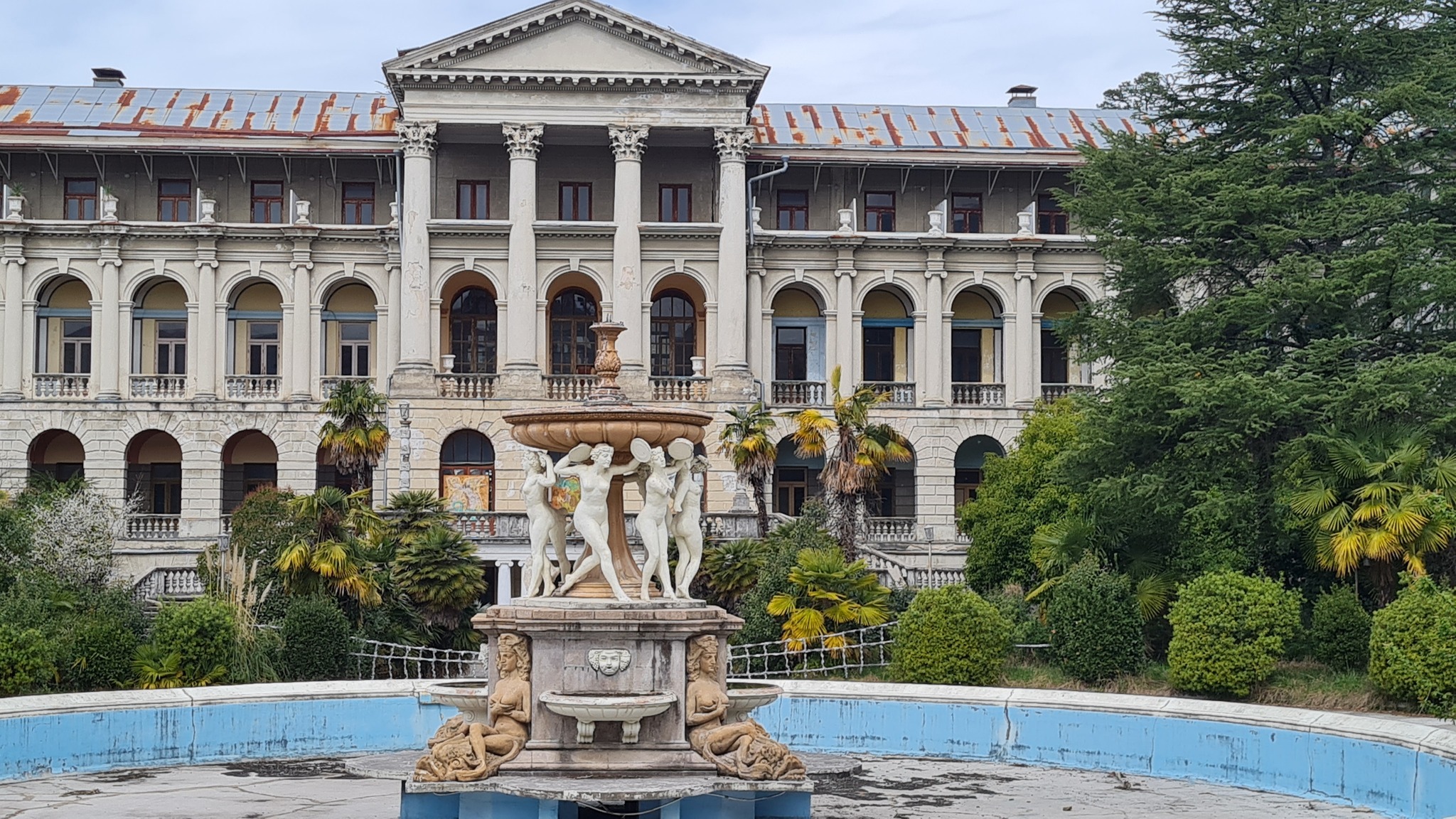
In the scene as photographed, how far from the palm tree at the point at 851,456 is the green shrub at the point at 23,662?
16.0 m

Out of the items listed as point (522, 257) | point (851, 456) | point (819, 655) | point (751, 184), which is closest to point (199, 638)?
point (819, 655)

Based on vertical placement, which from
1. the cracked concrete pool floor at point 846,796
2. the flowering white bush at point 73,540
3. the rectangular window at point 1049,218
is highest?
the rectangular window at point 1049,218

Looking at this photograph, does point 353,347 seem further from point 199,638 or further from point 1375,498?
point 1375,498

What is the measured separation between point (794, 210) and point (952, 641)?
28.7 meters

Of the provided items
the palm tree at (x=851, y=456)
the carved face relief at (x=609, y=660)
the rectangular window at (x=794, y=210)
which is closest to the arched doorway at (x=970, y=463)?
the rectangular window at (x=794, y=210)

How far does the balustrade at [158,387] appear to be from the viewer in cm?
4872

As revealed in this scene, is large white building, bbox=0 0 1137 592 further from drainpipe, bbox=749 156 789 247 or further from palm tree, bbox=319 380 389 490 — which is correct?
palm tree, bbox=319 380 389 490

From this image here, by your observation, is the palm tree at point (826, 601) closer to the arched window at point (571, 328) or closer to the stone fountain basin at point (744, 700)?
Answer: the stone fountain basin at point (744, 700)

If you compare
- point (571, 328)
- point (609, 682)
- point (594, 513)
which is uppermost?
point (571, 328)

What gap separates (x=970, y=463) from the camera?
5106cm

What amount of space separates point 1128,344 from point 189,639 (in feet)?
51.2

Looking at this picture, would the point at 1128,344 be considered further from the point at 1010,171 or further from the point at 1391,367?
the point at 1010,171

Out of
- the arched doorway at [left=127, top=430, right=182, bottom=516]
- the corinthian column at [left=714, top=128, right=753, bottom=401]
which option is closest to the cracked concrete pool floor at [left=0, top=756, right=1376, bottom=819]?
the corinthian column at [left=714, top=128, right=753, bottom=401]

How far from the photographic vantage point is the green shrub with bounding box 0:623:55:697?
74.5ft
